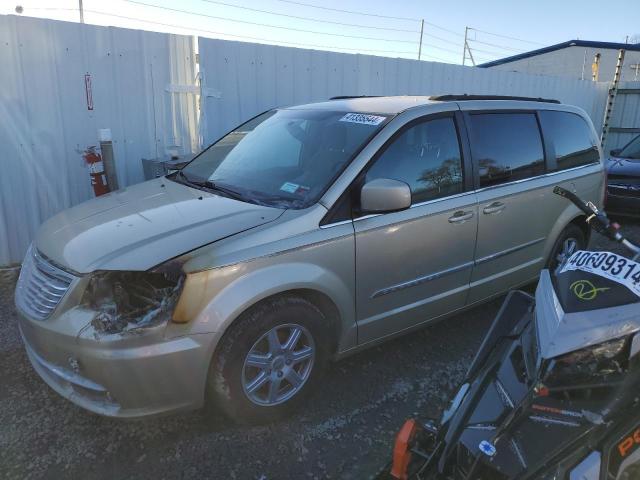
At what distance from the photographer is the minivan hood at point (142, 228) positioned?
2.47m

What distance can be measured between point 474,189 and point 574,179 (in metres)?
1.40

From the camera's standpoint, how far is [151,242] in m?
2.54

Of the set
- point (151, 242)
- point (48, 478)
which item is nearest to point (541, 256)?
point (151, 242)

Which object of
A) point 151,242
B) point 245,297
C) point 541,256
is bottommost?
point 541,256

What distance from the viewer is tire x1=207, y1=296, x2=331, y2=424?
2.54m

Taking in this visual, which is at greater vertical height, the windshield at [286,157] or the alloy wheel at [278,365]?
the windshield at [286,157]

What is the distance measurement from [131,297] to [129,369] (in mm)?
→ 353

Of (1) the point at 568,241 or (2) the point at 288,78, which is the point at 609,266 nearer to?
(1) the point at 568,241

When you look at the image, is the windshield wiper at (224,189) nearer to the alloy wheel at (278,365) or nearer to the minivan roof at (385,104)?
the alloy wheel at (278,365)

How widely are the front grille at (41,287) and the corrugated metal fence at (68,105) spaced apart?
108 inches

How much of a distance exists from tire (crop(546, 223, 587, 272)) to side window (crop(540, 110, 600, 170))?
0.57 meters

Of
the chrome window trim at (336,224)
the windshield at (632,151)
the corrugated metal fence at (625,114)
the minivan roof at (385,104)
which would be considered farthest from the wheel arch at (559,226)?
Result: the corrugated metal fence at (625,114)

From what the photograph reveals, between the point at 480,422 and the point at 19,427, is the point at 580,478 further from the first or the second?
the point at 19,427

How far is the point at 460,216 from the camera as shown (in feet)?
11.2
